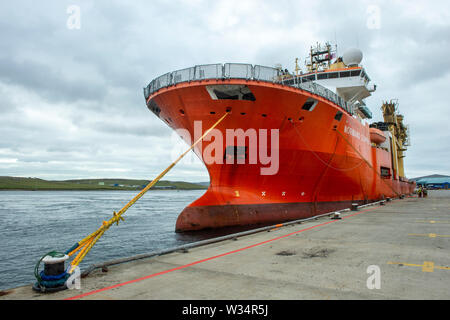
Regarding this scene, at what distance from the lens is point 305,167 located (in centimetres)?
1474

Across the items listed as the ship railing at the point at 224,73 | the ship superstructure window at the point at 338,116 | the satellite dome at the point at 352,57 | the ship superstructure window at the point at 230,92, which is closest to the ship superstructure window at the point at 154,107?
the ship railing at the point at 224,73

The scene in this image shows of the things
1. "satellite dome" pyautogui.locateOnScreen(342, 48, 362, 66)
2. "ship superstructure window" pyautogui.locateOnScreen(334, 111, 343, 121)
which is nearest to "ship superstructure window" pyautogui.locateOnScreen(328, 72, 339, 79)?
"satellite dome" pyautogui.locateOnScreen(342, 48, 362, 66)

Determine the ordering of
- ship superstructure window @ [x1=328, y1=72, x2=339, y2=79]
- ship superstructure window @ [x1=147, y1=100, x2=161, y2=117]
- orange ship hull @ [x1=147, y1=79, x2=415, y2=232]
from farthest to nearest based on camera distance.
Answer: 1. ship superstructure window @ [x1=328, y1=72, x2=339, y2=79]
2. ship superstructure window @ [x1=147, y1=100, x2=161, y2=117]
3. orange ship hull @ [x1=147, y1=79, x2=415, y2=232]

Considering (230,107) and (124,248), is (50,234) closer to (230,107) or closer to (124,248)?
(124,248)

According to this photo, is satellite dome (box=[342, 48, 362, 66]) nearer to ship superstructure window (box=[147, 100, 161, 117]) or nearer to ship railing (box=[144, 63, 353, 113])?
ship railing (box=[144, 63, 353, 113])

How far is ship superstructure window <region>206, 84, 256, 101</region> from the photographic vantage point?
12125mm

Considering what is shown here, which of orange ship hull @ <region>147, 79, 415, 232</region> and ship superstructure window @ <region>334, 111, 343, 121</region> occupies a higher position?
ship superstructure window @ <region>334, 111, 343, 121</region>

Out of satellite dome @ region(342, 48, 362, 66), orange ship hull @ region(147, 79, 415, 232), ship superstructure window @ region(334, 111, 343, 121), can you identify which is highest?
satellite dome @ region(342, 48, 362, 66)

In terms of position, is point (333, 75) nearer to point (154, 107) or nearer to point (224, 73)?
point (224, 73)

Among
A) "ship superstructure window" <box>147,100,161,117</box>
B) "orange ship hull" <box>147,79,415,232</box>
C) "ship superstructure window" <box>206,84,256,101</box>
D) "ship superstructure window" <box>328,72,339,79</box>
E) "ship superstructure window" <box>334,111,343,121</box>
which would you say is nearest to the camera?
"ship superstructure window" <box>206,84,256,101</box>

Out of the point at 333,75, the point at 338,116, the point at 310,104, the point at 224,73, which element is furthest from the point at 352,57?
the point at 224,73

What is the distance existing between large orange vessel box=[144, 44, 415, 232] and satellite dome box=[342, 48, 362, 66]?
8889mm

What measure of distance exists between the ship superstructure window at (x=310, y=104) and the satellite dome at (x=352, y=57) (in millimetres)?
11737
